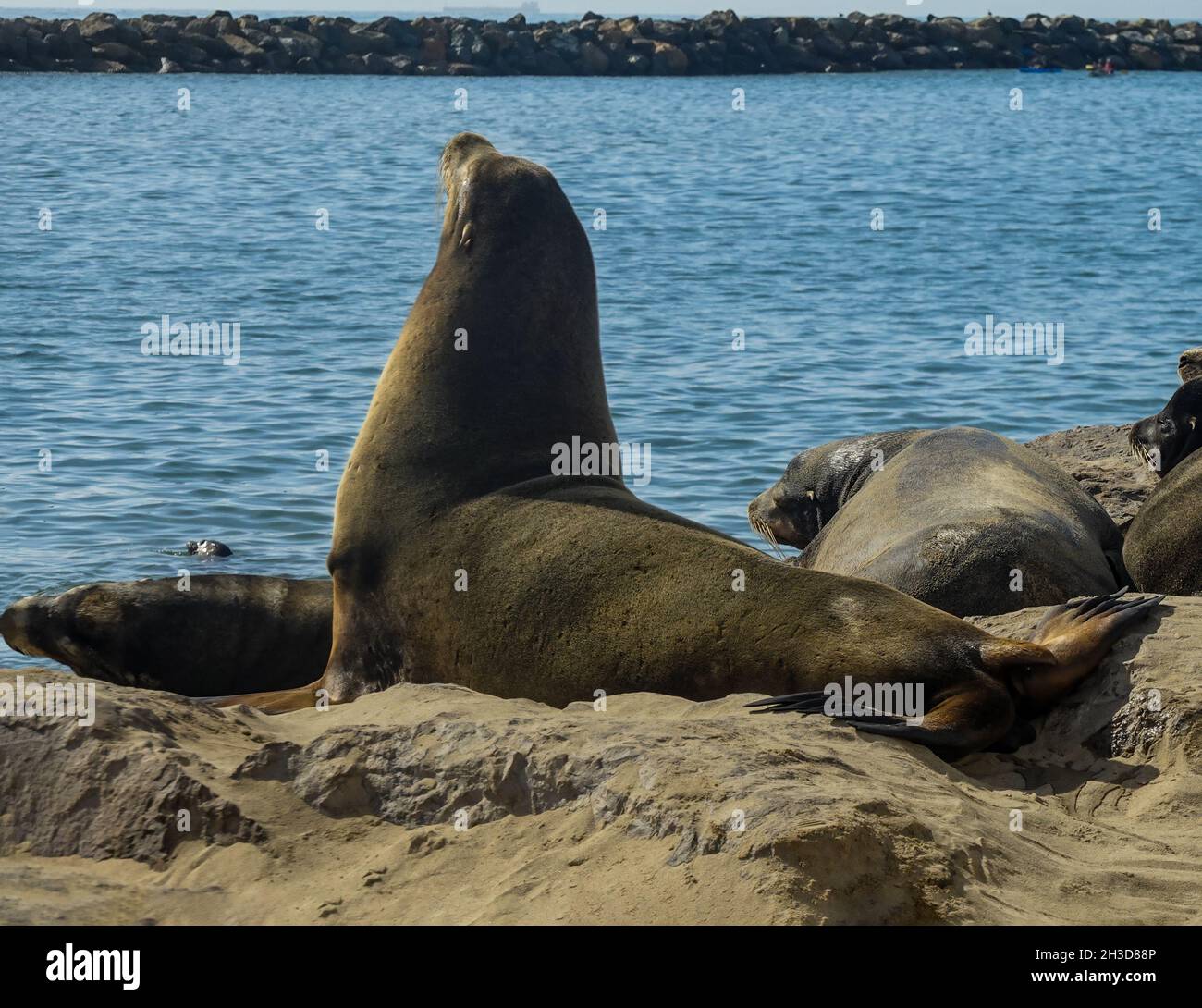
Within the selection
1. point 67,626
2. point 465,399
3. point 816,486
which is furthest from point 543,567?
point 816,486

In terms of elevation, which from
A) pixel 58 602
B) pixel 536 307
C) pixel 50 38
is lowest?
pixel 58 602

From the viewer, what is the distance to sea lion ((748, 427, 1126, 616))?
632cm

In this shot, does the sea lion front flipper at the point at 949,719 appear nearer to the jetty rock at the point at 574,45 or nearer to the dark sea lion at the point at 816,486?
the dark sea lion at the point at 816,486

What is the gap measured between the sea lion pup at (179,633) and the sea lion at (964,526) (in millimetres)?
2436

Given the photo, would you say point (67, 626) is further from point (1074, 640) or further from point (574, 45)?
point (574, 45)

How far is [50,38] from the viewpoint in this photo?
49.0 m

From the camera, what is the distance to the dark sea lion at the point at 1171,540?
6711 millimetres

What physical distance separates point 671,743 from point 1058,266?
731 inches

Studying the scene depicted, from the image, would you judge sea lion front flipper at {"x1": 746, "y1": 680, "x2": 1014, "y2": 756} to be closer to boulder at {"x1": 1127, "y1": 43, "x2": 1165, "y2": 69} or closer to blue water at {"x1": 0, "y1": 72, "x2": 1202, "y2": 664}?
blue water at {"x1": 0, "y1": 72, "x2": 1202, "y2": 664}

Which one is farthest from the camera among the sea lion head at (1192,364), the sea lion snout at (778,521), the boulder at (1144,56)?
the boulder at (1144,56)

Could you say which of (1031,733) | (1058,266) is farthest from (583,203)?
(1031,733)

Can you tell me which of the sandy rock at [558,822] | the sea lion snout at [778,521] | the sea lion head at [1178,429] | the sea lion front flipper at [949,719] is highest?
the sea lion head at [1178,429]

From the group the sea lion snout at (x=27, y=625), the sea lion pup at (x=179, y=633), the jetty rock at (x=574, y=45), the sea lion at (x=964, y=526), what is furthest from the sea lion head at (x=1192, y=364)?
the jetty rock at (x=574, y=45)

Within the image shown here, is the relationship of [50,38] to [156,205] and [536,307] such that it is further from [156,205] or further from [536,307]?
[536,307]
